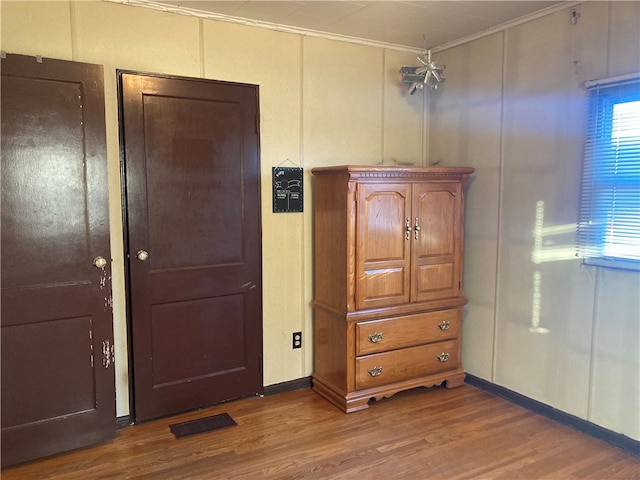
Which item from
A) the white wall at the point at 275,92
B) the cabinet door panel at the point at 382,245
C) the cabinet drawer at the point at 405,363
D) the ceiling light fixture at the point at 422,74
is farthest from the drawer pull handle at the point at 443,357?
the ceiling light fixture at the point at 422,74

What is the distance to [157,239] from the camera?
9.55ft

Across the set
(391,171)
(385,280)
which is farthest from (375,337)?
(391,171)

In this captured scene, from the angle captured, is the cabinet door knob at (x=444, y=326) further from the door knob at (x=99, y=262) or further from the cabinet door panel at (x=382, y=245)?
the door knob at (x=99, y=262)

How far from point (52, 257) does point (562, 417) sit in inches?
120

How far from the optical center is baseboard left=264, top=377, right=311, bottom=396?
3385 millimetres

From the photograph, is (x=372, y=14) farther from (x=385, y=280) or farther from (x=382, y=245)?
(x=385, y=280)

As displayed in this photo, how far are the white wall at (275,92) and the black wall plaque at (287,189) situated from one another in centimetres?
5

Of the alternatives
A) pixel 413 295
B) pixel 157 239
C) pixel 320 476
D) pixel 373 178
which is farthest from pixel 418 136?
pixel 320 476

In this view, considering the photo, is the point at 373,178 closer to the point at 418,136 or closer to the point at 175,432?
the point at 418,136

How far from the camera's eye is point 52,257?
2510 mm

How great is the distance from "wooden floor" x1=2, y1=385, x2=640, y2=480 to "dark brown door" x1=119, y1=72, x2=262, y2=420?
0.26 meters

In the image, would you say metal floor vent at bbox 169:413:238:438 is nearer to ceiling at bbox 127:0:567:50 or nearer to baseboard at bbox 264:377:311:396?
baseboard at bbox 264:377:311:396

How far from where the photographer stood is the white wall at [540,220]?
2.67 metres

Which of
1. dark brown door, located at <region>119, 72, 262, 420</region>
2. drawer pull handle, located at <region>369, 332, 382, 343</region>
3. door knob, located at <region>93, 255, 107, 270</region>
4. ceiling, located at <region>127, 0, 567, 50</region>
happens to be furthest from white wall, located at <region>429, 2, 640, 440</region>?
door knob, located at <region>93, 255, 107, 270</region>
